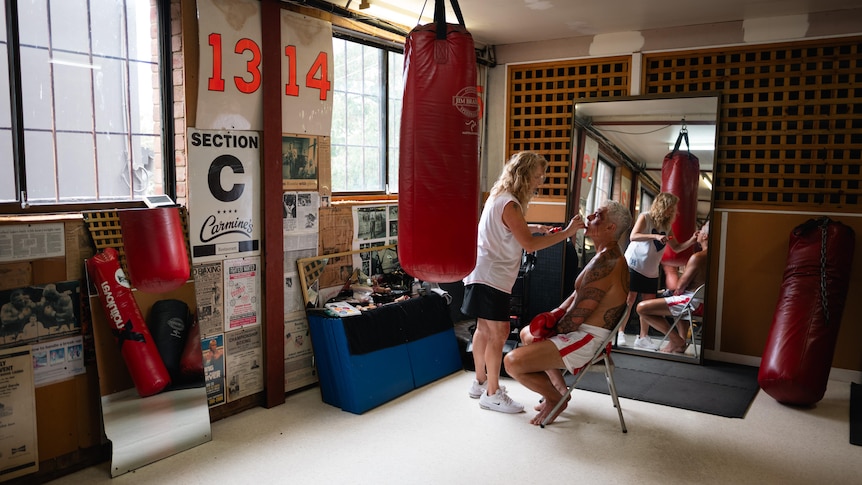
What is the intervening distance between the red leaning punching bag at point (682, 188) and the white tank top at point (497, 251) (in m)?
1.82

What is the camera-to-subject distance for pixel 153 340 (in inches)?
125

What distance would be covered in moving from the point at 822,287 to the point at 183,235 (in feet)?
13.2

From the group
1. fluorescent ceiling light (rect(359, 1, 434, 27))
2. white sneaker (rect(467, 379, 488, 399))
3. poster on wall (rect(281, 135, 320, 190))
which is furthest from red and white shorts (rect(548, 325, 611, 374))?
fluorescent ceiling light (rect(359, 1, 434, 27))

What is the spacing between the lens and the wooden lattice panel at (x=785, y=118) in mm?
4512

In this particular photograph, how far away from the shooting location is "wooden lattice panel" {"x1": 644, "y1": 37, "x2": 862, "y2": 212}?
4512 mm

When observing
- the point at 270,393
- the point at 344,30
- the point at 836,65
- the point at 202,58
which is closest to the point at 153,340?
the point at 270,393

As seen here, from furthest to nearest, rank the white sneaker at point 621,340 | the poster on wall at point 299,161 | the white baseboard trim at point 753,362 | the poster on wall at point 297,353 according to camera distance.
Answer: the white sneaker at point 621,340 → the white baseboard trim at point 753,362 → the poster on wall at point 297,353 → the poster on wall at point 299,161

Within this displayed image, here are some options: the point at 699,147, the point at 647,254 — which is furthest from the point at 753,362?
the point at 699,147

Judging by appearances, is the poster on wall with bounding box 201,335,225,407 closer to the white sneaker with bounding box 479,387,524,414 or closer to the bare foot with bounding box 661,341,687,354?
the white sneaker with bounding box 479,387,524,414

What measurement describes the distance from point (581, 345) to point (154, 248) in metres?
2.33

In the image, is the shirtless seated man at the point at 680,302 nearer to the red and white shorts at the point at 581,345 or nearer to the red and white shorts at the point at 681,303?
the red and white shorts at the point at 681,303

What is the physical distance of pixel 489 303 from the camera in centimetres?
384

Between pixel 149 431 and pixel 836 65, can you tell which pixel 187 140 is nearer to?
pixel 149 431

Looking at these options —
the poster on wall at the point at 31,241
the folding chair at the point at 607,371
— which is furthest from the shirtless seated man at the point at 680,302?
the poster on wall at the point at 31,241
